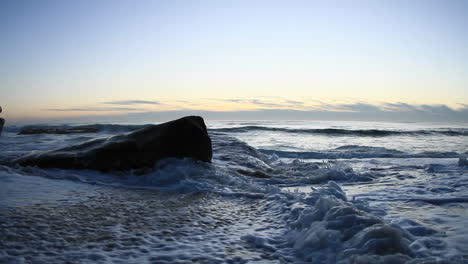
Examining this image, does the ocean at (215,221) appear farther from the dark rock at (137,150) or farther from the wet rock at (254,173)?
the wet rock at (254,173)

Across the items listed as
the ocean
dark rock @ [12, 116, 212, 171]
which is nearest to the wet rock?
dark rock @ [12, 116, 212, 171]

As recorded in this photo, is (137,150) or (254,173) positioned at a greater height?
(137,150)

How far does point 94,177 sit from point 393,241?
13.8 feet

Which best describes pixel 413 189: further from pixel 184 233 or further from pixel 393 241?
pixel 184 233

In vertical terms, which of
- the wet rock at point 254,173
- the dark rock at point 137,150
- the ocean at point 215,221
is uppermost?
the dark rock at point 137,150

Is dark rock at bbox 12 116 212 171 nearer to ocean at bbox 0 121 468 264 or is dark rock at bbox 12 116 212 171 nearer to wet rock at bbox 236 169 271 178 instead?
ocean at bbox 0 121 468 264

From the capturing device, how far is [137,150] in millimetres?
5668

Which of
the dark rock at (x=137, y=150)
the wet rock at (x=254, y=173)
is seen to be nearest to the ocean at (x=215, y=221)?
the dark rock at (x=137, y=150)

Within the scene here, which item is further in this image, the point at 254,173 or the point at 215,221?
the point at 254,173

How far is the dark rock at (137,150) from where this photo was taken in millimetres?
5543

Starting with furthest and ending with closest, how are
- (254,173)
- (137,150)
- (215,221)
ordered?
1. (254,173)
2. (137,150)
3. (215,221)

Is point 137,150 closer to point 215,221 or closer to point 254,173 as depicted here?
point 254,173

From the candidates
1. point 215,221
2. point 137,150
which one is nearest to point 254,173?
point 137,150

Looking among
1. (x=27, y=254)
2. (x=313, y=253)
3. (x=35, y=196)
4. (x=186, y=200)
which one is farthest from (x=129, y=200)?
(x=313, y=253)
